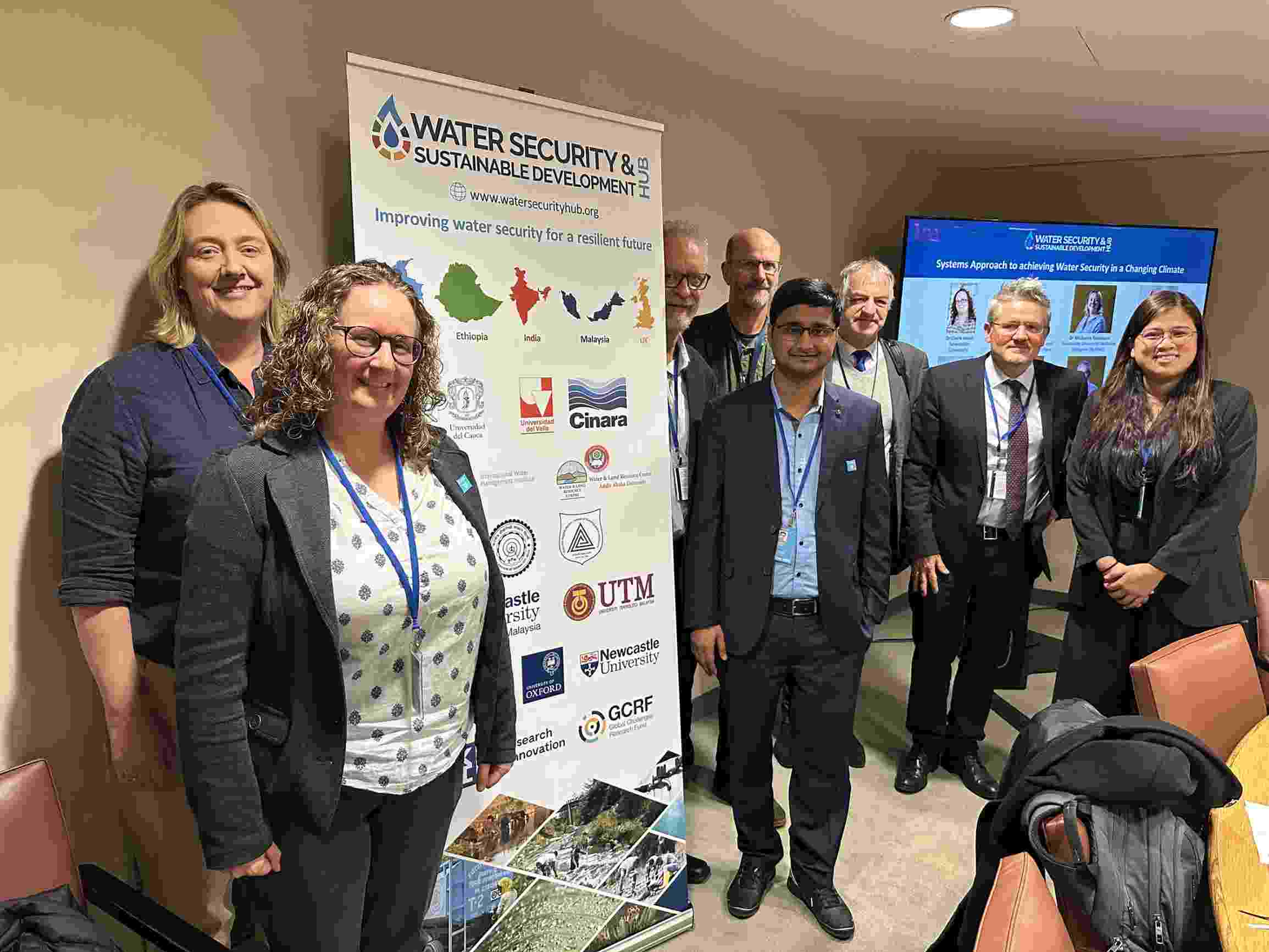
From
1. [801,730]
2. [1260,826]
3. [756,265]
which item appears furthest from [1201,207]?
[1260,826]

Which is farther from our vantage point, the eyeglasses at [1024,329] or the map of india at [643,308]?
the eyeglasses at [1024,329]

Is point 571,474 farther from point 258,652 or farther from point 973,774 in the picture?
point 973,774

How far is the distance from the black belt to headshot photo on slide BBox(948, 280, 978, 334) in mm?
3007

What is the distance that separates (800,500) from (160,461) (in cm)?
151

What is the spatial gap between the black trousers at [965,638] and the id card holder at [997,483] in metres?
→ 0.13

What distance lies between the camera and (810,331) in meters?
2.23

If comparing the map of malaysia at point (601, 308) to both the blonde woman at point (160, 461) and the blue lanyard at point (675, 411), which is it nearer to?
the blue lanyard at point (675, 411)

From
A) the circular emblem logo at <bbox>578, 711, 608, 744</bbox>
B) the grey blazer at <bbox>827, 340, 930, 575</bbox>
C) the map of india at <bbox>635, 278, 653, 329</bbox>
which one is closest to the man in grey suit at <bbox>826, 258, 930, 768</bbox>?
the grey blazer at <bbox>827, 340, 930, 575</bbox>

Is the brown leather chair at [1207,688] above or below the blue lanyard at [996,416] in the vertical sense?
below

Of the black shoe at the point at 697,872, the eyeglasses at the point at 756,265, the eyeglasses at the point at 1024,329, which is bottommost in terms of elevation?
the black shoe at the point at 697,872

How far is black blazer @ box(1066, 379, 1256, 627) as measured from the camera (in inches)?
102

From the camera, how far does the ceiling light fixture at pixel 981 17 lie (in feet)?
8.73

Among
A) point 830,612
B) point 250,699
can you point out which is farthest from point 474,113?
point 830,612

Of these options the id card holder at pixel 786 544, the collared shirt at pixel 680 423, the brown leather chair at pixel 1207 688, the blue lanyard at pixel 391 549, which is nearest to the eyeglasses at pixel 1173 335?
the brown leather chair at pixel 1207 688
